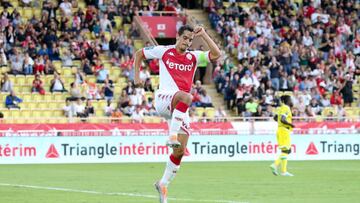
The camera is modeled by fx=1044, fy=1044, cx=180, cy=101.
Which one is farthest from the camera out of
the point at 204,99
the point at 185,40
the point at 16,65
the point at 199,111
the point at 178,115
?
the point at 204,99

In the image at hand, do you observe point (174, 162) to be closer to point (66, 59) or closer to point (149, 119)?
point (149, 119)

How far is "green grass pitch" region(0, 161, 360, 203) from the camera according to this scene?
53.0 ft

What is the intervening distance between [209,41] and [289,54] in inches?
1103

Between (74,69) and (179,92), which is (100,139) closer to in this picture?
(74,69)

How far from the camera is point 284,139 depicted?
82.9ft

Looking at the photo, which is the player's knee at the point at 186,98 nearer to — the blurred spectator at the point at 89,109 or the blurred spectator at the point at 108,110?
the blurred spectator at the point at 89,109

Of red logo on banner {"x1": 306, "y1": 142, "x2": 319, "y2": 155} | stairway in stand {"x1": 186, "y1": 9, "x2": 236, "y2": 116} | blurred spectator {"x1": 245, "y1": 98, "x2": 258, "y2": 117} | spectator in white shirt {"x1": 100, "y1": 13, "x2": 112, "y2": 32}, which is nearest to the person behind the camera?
red logo on banner {"x1": 306, "y1": 142, "x2": 319, "y2": 155}

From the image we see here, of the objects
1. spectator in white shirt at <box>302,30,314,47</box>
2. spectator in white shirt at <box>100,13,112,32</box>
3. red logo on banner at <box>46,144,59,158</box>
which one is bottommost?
red logo on banner at <box>46,144,59,158</box>

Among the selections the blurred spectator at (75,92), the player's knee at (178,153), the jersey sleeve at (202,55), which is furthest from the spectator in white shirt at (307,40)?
the player's knee at (178,153)

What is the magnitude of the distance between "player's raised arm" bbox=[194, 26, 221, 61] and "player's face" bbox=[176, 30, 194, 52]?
0.13 metres

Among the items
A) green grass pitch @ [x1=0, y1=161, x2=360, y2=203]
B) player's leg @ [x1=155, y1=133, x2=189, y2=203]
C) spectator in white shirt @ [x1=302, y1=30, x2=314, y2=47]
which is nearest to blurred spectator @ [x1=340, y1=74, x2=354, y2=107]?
spectator in white shirt @ [x1=302, y1=30, x2=314, y2=47]

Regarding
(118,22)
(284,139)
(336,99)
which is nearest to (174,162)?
(284,139)

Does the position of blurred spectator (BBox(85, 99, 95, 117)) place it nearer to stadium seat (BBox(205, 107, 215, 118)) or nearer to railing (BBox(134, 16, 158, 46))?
stadium seat (BBox(205, 107, 215, 118))

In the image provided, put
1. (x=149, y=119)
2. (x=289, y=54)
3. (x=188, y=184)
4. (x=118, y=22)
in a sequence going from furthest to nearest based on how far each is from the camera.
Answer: (x=289, y=54) < (x=118, y=22) < (x=149, y=119) < (x=188, y=184)
